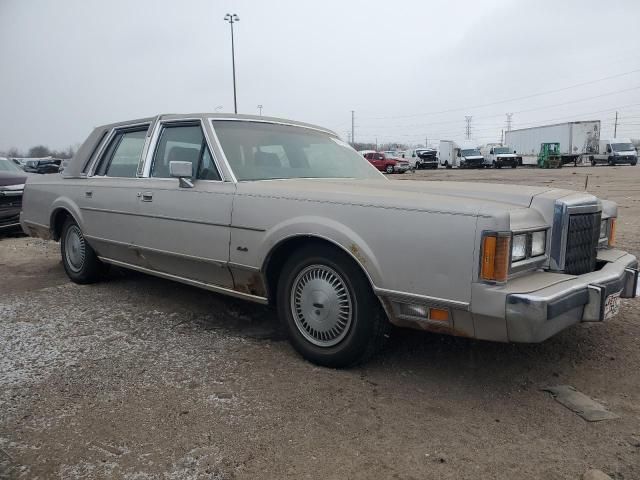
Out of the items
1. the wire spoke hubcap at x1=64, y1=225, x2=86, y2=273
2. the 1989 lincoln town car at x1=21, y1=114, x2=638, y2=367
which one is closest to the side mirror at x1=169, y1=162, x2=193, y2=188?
the 1989 lincoln town car at x1=21, y1=114, x2=638, y2=367

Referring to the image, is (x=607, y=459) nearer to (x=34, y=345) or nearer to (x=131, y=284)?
(x=34, y=345)

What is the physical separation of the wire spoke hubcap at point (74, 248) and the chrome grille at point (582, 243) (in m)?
4.38

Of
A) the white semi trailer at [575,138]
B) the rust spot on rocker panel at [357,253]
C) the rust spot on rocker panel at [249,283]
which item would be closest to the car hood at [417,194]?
the rust spot on rocker panel at [357,253]

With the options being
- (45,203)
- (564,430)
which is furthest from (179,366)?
(45,203)

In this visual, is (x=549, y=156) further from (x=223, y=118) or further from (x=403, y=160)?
(x=223, y=118)

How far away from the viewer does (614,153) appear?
1570 inches

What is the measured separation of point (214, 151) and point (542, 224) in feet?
7.54

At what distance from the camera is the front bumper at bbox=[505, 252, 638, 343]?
2451 mm

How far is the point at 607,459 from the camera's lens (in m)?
2.28

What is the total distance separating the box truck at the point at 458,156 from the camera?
42438 mm

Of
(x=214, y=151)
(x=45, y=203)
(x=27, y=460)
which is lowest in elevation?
(x=27, y=460)

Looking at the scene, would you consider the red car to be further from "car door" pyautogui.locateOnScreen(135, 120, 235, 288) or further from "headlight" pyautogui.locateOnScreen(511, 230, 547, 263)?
"headlight" pyautogui.locateOnScreen(511, 230, 547, 263)

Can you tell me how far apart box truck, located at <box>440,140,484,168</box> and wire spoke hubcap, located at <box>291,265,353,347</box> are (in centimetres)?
4148

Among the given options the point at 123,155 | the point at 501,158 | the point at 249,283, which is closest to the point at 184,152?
the point at 123,155
